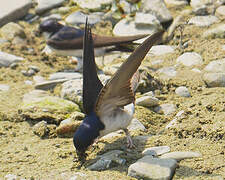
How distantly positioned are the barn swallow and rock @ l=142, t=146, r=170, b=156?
0.17 meters

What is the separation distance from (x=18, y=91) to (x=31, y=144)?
1500 mm

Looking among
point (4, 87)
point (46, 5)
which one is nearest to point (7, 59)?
point (4, 87)

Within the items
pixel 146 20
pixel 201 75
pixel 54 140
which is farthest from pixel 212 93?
pixel 146 20

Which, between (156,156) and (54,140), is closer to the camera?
(156,156)

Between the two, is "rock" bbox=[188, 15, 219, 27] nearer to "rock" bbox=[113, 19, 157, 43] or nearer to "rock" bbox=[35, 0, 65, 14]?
"rock" bbox=[113, 19, 157, 43]

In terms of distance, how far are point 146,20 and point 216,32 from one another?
1161 mm

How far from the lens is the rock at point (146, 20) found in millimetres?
6414

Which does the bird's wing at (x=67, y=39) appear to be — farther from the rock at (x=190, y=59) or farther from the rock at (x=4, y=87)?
the rock at (x=190, y=59)

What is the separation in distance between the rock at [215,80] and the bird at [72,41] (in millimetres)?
1300

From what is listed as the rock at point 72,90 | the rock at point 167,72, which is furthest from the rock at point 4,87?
the rock at point 167,72

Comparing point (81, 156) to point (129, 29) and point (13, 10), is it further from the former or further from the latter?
point (13, 10)

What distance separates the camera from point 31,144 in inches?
155

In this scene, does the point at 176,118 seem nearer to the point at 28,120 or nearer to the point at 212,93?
the point at 212,93

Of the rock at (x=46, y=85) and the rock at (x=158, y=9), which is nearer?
the rock at (x=46, y=85)
